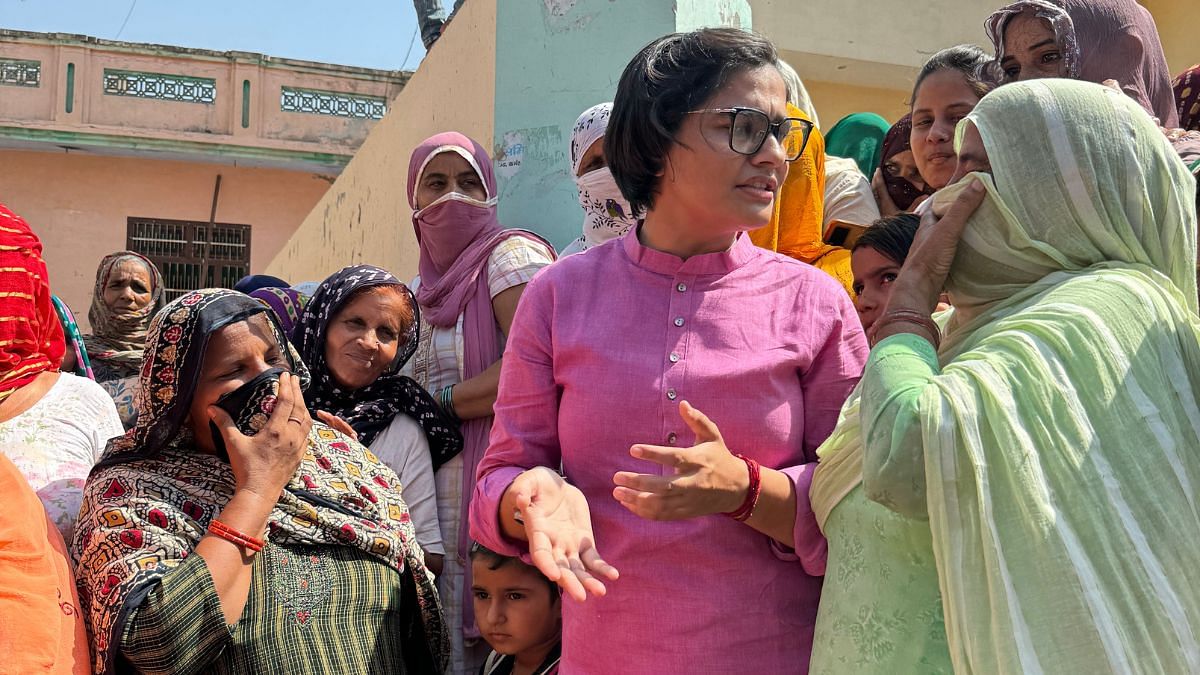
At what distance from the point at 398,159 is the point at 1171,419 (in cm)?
542

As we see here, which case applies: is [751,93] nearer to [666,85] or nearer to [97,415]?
[666,85]

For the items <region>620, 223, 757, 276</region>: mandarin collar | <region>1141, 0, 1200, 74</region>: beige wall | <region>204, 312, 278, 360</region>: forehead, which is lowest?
<region>204, 312, 278, 360</region>: forehead

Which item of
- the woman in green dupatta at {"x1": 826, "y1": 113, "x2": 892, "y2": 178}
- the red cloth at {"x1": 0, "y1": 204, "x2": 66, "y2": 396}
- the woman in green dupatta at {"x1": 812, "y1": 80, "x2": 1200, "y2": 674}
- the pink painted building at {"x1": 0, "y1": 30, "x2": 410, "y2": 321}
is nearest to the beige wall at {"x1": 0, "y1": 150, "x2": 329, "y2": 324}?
the pink painted building at {"x1": 0, "y1": 30, "x2": 410, "y2": 321}

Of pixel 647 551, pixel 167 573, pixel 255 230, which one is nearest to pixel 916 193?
pixel 647 551

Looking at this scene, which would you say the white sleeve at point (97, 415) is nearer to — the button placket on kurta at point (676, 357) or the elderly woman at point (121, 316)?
the button placket on kurta at point (676, 357)

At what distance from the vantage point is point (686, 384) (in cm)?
196

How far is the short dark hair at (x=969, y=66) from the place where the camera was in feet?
10.9

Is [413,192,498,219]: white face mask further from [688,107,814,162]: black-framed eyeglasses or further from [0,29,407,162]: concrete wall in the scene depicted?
[0,29,407,162]: concrete wall

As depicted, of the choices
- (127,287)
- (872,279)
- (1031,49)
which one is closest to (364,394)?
(872,279)

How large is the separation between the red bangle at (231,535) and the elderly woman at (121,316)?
2856 millimetres

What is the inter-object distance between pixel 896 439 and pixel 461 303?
2.08m

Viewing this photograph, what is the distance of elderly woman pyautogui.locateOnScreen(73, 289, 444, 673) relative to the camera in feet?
7.52

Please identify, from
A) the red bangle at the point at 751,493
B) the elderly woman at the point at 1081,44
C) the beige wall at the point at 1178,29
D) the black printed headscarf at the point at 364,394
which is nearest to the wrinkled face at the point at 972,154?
the red bangle at the point at 751,493

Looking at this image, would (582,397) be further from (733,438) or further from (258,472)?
(258,472)
